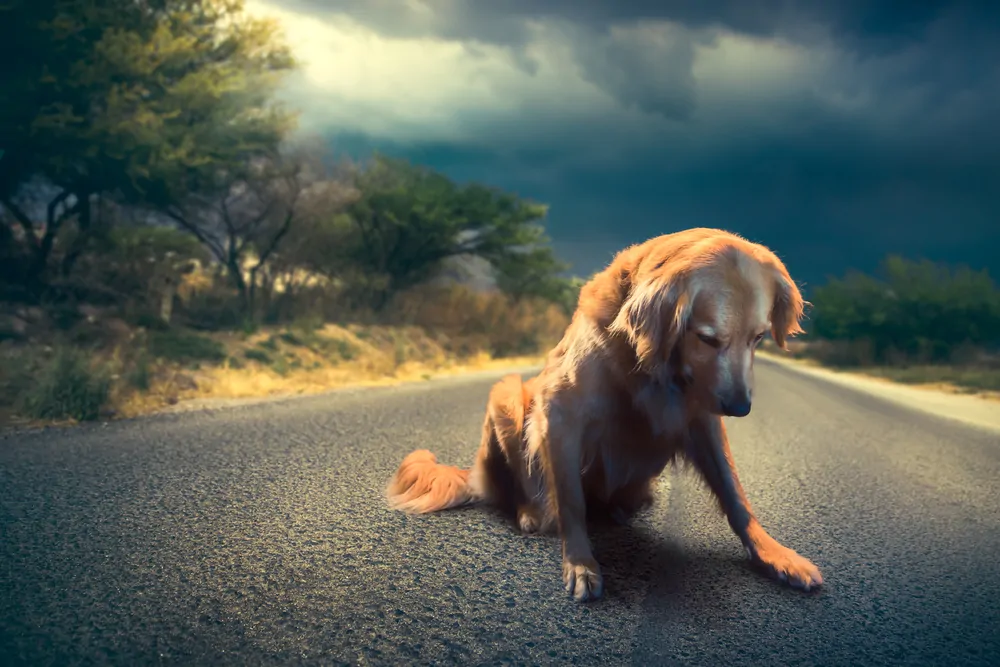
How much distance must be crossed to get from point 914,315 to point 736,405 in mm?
27385

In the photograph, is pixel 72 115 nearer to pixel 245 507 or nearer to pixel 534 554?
pixel 245 507

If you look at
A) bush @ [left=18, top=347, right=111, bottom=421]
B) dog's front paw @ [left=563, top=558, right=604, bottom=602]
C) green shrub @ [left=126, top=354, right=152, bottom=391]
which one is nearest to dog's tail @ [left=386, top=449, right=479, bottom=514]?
dog's front paw @ [left=563, top=558, right=604, bottom=602]

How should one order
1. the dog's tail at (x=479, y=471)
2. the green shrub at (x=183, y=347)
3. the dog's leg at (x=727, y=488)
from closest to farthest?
the dog's leg at (x=727, y=488) → the dog's tail at (x=479, y=471) → the green shrub at (x=183, y=347)

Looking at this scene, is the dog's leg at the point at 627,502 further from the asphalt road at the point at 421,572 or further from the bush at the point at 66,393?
the bush at the point at 66,393

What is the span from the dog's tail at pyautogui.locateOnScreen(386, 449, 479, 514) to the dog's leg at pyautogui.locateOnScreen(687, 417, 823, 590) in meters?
1.14

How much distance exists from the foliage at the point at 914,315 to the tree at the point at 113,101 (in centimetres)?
2443

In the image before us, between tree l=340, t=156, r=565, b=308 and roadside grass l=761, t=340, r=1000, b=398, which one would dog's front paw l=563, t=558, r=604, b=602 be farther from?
tree l=340, t=156, r=565, b=308

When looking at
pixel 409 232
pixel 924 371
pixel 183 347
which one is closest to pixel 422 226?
pixel 409 232

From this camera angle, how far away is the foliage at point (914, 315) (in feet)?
76.1

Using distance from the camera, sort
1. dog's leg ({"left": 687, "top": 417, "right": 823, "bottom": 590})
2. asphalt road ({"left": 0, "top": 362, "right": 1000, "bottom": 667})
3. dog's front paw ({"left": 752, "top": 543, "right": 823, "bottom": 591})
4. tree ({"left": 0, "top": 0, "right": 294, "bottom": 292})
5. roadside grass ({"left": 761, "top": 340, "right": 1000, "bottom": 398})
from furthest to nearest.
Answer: roadside grass ({"left": 761, "top": 340, "right": 1000, "bottom": 398}) < tree ({"left": 0, "top": 0, "right": 294, "bottom": 292}) < dog's leg ({"left": 687, "top": 417, "right": 823, "bottom": 590}) < dog's front paw ({"left": 752, "top": 543, "right": 823, "bottom": 591}) < asphalt road ({"left": 0, "top": 362, "right": 1000, "bottom": 667})

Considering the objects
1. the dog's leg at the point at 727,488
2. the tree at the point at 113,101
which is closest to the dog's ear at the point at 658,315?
the dog's leg at the point at 727,488

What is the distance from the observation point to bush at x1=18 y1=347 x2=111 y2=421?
5.07 m

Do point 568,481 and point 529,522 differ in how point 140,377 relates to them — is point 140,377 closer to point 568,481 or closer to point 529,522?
point 529,522

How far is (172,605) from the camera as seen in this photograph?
1973 mm
